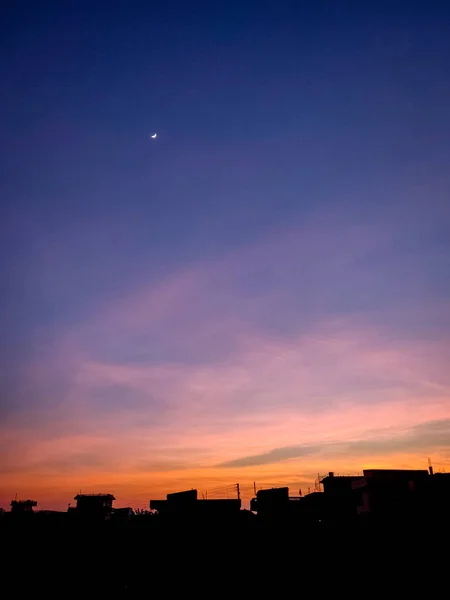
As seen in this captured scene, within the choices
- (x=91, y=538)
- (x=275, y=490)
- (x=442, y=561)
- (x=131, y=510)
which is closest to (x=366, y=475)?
(x=275, y=490)

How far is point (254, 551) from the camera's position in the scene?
65.6ft

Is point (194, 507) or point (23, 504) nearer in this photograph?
point (194, 507)

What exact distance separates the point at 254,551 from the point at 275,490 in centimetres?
762

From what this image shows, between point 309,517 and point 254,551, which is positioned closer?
point 254,551

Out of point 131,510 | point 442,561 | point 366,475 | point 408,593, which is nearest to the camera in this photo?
point 408,593

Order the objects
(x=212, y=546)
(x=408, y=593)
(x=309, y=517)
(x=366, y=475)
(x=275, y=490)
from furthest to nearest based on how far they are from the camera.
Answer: (x=366, y=475) → (x=275, y=490) → (x=309, y=517) → (x=212, y=546) → (x=408, y=593)

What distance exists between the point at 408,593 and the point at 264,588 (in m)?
5.99

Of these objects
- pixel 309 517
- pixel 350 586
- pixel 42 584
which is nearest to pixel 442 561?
pixel 350 586

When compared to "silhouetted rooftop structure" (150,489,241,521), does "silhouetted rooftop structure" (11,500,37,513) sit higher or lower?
lower

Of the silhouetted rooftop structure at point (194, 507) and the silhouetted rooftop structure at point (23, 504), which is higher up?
the silhouetted rooftop structure at point (194, 507)

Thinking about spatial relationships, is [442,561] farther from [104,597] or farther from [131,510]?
[131,510]

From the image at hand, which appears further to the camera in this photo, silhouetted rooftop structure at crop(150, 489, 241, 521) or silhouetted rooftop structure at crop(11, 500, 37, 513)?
silhouetted rooftop structure at crop(11, 500, 37, 513)

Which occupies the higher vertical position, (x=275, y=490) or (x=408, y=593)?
(x=275, y=490)

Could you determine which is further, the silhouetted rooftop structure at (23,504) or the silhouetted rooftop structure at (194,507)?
the silhouetted rooftop structure at (23,504)
